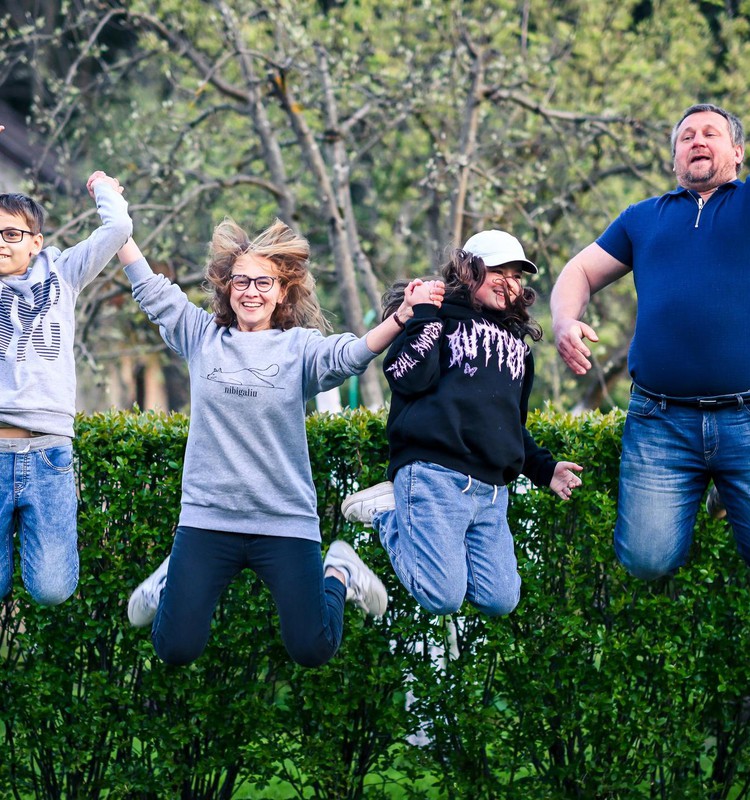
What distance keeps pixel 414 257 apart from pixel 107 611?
8796 millimetres

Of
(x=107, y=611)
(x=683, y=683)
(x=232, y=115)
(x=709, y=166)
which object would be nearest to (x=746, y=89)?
(x=232, y=115)

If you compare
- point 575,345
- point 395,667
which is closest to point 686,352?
point 575,345

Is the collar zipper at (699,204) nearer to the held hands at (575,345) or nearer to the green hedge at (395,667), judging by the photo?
the held hands at (575,345)

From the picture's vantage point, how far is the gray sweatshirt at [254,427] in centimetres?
384

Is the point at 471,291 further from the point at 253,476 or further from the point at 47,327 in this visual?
the point at 47,327

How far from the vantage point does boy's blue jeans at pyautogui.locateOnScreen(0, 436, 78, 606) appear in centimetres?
384

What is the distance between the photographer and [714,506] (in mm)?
4082

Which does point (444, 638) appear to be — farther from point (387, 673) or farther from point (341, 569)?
point (341, 569)

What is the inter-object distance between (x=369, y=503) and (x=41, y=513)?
127 centimetres

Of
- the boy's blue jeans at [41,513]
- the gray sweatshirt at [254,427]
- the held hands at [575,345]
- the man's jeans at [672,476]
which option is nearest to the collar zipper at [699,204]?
the held hands at [575,345]

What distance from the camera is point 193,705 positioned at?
13.7 feet

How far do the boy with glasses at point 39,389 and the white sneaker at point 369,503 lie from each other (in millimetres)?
1104

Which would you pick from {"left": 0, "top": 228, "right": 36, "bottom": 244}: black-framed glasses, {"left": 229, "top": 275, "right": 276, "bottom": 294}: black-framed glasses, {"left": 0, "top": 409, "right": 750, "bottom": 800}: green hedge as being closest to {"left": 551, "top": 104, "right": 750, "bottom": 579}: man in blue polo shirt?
{"left": 0, "top": 409, "right": 750, "bottom": 800}: green hedge

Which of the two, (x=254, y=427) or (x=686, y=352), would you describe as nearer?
(x=686, y=352)
